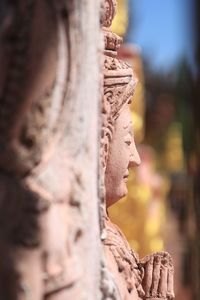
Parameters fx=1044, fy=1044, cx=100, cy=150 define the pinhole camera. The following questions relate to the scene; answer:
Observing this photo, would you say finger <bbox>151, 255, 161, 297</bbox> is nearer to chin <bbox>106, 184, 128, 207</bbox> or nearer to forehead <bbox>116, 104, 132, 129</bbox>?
chin <bbox>106, 184, 128, 207</bbox>

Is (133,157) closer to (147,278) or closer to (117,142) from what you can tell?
(117,142)

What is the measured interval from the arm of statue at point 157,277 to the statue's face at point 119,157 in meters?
0.31

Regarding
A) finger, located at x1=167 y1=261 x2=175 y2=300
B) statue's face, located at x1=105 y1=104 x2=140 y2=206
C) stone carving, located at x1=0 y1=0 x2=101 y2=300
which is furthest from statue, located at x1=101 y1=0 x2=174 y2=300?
stone carving, located at x1=0 y1=0 x2=101 y2=300

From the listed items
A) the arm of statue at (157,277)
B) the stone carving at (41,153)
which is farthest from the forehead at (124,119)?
the stone carving at (41,153)

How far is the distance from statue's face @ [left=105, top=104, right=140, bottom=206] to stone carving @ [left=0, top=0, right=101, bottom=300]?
77cm

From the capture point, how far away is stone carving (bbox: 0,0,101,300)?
274 cm

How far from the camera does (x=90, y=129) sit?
9.57 feet

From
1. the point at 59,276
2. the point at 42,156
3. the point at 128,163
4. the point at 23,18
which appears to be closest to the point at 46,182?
the point at 42,156

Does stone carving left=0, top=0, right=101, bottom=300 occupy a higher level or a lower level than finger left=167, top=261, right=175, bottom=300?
higher

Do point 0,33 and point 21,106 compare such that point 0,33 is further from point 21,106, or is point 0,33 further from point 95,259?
point 95,259

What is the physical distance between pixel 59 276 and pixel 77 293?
90 mm

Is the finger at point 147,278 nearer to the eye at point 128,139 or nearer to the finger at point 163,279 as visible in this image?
the finger at point 163,279

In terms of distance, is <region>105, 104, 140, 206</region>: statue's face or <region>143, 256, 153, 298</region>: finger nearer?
<region>105, 104, 140, 206</region>: statue's face

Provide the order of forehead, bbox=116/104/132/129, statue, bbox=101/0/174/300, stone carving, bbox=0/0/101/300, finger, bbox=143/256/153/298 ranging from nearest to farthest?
stone carving, bbox=0/0/101/300
statue, bbox=101/0/174/300
forehead, bbox=116/104/132/129
finger, bbox=143/256/153/298
